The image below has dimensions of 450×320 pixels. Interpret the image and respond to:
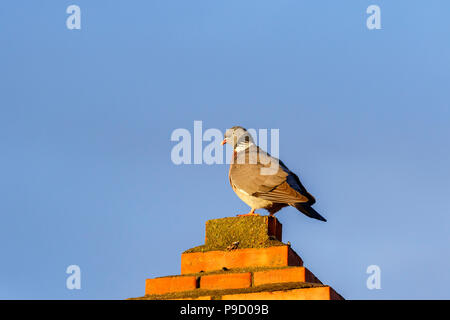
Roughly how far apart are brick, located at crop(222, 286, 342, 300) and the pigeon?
2298 millimetres

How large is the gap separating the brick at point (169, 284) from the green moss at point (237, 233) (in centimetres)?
44

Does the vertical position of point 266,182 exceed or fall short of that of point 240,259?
it exceeds it

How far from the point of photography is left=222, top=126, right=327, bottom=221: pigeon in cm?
745

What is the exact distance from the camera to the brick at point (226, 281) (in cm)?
520

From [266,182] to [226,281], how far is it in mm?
2453

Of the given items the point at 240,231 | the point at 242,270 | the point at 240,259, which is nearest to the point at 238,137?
the point at 240,231

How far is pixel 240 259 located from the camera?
559 centimetres

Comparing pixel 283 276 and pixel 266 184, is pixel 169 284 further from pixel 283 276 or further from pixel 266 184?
pixel 266 184

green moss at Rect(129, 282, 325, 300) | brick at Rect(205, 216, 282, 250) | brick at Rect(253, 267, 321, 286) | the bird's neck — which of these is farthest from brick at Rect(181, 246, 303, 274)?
the bird's neck
